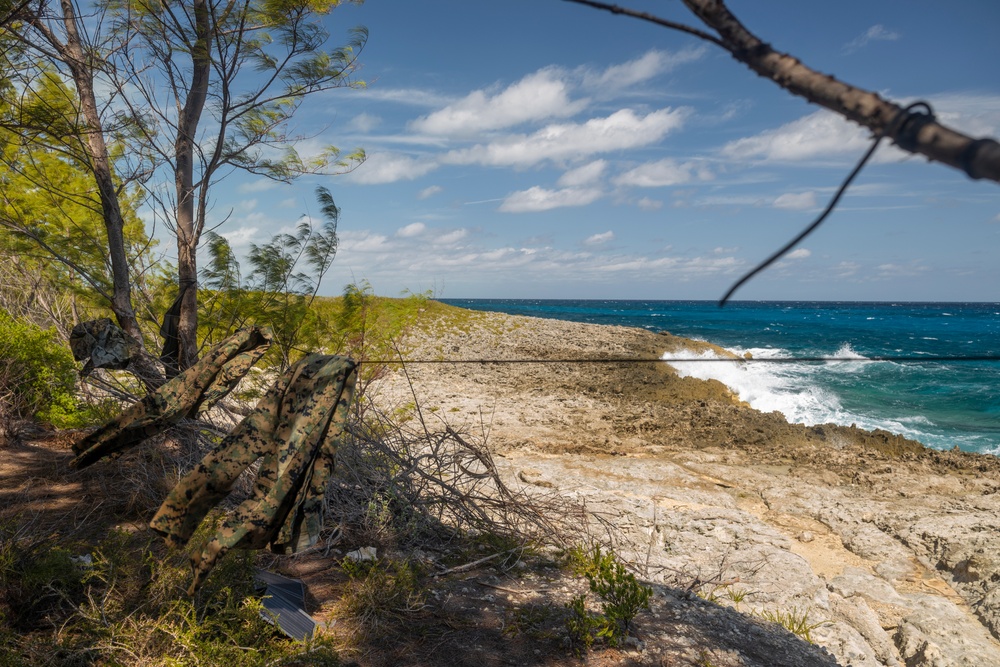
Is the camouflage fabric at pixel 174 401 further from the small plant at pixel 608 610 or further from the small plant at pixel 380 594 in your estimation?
the small plant at pixel 608 610

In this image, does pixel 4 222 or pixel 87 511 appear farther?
pixel 4 222

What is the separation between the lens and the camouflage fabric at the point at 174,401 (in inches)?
126

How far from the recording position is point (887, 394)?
19.0 m

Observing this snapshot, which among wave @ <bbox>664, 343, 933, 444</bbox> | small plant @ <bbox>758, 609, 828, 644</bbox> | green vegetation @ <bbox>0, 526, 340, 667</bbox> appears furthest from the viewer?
wave @ <bbox>664, 343, 933, 444</bbox>

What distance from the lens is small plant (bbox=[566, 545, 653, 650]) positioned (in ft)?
11.7

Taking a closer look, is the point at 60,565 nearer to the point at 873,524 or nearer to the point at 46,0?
the point at 46,0

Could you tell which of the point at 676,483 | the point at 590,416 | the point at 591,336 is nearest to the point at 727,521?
the point at 676,483

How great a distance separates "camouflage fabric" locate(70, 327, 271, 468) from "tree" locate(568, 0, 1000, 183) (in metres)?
2.56

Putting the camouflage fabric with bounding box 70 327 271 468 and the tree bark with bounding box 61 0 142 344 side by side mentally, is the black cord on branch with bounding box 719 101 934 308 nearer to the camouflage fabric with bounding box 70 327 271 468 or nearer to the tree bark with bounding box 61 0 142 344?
the camouflage fabric with bounding box 70 327 271 468

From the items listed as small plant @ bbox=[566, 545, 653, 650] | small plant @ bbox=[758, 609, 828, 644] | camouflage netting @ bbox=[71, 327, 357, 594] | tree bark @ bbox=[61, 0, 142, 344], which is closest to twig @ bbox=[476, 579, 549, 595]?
small plant @ bbox=[566, 545, 653, 650]

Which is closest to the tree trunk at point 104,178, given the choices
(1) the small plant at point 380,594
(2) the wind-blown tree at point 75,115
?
(2) the wind-blown tree at point 75,115

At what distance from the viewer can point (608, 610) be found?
12.0 feet

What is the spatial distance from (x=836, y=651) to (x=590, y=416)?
28.1ft

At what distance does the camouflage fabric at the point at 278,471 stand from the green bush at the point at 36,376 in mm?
5411
